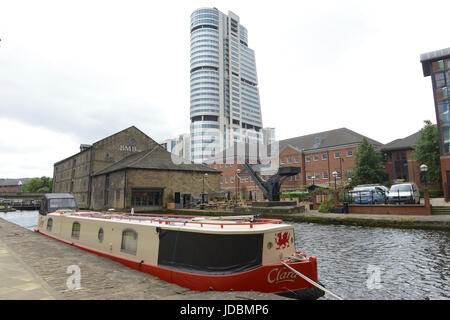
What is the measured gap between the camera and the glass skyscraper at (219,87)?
13800 cm

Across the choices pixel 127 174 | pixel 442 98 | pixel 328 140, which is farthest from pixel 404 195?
pixel 328 140

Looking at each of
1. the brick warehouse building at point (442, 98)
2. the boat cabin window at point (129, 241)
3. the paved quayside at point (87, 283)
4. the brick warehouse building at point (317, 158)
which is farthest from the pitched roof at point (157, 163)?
the brick warehouse building at point (442, 98)

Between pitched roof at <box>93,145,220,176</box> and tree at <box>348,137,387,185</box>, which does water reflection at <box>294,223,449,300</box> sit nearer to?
pitched roof at <box>93,145,220,176</box>

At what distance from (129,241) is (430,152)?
44262mm

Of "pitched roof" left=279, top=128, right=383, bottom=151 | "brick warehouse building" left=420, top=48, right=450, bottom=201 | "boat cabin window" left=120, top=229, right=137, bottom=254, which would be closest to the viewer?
"boat cabin window" left=120, top=229, right=137, bottom=254

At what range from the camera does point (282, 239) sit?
6535 millimetres

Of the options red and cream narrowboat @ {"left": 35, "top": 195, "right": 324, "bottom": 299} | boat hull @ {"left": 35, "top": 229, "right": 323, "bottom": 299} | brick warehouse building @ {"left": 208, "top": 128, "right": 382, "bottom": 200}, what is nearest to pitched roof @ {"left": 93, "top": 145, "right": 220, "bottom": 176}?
brick warehouse building @ {"left": 208, "top": 128, "right": 382, "bottom": 200}

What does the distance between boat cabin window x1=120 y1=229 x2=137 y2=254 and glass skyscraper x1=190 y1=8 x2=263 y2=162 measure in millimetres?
116974

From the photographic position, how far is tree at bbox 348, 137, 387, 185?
4334cm

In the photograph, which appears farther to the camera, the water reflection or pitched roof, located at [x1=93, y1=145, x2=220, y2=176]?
pitched roof, located at [x1=93, y1=145, x2=220, y2=176]

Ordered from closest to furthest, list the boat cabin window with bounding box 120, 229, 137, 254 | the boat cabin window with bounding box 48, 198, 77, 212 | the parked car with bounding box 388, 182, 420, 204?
the boat cabin window with bounding box 120, 229, 137, 254
the boat cabin window with bounding box 48, 198, 77, 212
the parked car with bounding box 388, 182, 420, 204

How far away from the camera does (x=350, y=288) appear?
278 inches

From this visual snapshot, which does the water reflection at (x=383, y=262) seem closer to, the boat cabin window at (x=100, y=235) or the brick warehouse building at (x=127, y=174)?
the boat cabin window at (x=100, y=235)

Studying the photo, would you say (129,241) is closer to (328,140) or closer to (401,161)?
(401,161)
